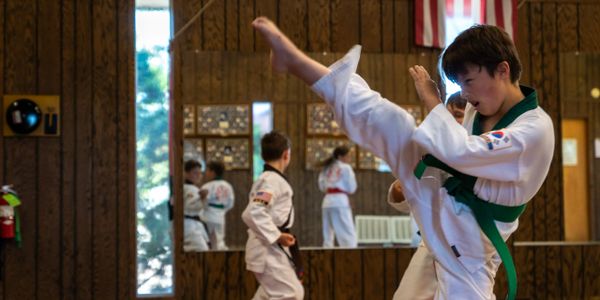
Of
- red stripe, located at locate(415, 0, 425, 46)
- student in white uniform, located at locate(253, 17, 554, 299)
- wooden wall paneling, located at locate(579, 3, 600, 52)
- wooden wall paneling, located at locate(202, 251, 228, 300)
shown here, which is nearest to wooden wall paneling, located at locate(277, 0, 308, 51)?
red stripe, located at locate(415, 0, 425, 46)

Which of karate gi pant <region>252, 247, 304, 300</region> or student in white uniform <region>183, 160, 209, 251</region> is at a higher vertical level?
student in white uniform <region>183, 160, 209, 251</region>

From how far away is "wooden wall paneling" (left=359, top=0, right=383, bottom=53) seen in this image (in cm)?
658

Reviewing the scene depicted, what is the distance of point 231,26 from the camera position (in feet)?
20.9

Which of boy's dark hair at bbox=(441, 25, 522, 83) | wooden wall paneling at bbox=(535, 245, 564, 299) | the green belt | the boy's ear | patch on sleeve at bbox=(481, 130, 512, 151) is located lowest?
wooden wall paneling at bbox=(535, 245, 564, 299)

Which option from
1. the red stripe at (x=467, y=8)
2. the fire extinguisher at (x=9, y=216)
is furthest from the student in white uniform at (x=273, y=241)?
the red stripe at (x=467, y=8)

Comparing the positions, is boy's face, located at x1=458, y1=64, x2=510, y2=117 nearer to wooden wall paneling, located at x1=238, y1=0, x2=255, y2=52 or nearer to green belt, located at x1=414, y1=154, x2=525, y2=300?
green belt, located at x1=414, y1=154, x2=525, y2=300

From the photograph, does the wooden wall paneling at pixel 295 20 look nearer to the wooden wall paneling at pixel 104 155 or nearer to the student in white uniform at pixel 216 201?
the student in white uniform at pixel 216 201

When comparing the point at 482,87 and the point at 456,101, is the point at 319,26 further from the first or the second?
the point at 482,87

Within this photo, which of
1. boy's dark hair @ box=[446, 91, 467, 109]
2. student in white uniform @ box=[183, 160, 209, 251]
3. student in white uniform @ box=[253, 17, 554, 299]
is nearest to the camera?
student in white uniform @ box=[253, 17, 554, 299]

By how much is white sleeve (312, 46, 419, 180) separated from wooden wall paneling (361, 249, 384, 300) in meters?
4.36

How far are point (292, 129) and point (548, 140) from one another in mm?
4593

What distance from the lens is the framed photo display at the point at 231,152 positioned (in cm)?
662

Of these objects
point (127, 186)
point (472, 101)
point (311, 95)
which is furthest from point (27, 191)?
point (472, 101)

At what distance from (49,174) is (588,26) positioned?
4518mm
